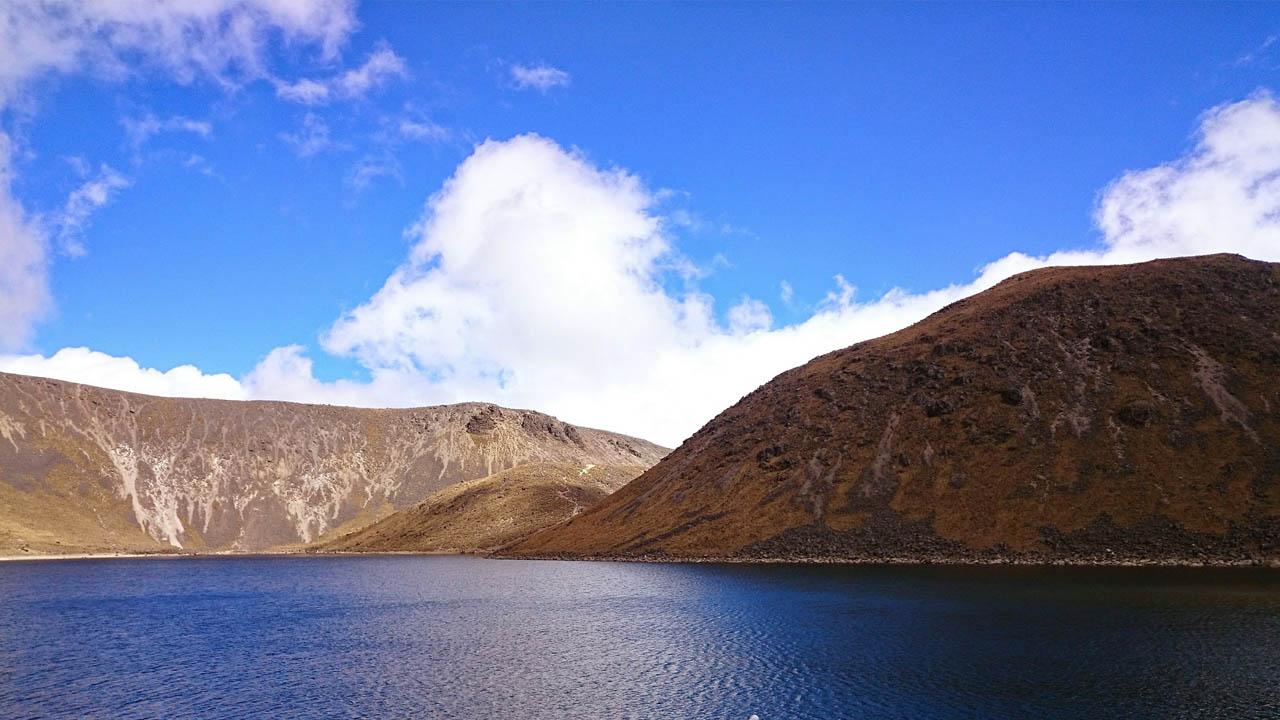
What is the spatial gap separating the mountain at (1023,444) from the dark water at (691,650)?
1079cm

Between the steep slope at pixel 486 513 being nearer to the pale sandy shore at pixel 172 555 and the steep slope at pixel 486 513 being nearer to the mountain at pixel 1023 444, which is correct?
the pale sandy shore at pixel 172 555

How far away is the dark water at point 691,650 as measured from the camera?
32312 millimetres

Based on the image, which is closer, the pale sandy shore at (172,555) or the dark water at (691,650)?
the dark water at (691,650)

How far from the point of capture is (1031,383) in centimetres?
10194

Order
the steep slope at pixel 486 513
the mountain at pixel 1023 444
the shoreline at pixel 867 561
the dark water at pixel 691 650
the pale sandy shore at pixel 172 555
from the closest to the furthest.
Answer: the dark water at pixel 691 650, the shoreline at pixel 867 561, the mountain at pixel 1023 444, the pale sandy shore at pixel 172 555, the steep slope at pixel 486 513

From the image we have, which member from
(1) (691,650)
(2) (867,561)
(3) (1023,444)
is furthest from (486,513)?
(1) (691,650)

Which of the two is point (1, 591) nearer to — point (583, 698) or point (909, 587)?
point (583, 698)

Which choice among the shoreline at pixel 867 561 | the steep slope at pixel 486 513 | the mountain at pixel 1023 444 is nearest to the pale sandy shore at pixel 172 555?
the shoreline at pixel 867 561

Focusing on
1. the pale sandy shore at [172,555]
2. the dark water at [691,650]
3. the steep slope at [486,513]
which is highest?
the steep slope at [486,513]

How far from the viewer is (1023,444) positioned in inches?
3698

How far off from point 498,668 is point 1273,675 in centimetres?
3547

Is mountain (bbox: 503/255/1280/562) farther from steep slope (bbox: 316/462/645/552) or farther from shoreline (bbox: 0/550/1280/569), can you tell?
steep slope (bbox: 316/462/645/552)

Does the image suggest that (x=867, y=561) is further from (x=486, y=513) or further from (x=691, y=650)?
(x=486, y=513)

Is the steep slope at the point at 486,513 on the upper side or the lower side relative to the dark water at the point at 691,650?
upper
